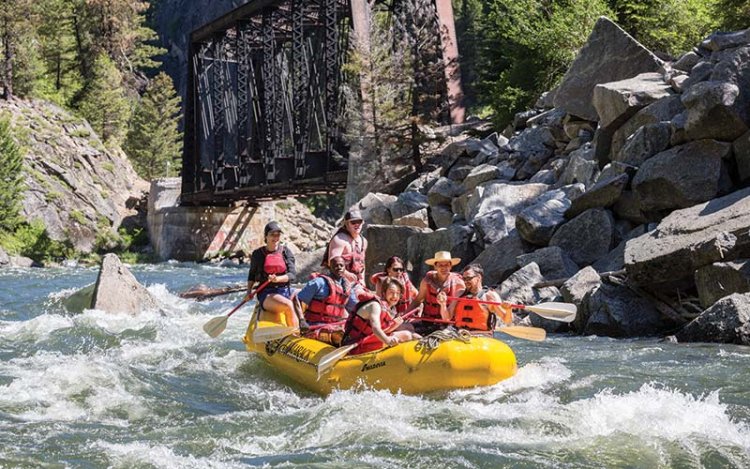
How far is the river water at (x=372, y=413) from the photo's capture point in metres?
6.34

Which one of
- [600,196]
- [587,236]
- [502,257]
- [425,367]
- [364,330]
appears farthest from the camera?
[502,257]

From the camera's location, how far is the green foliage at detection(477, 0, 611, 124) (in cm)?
2589

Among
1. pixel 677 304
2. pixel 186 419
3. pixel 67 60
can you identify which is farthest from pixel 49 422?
pixel 67 60

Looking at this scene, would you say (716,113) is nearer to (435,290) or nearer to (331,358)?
(435,290)

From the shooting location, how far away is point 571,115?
63.0 ft

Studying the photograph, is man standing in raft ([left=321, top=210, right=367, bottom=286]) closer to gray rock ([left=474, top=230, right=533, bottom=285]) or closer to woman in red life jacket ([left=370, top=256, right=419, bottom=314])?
woman in red life jacket ([left=370, top=256, right=419, bottom=314])

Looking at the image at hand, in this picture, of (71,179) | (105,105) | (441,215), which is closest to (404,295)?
(441,215)

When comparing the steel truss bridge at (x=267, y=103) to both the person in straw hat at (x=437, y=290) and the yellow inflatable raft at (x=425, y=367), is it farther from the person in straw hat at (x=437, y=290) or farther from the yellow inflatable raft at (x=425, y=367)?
the yellow inflatable raft at (x=425, y=367)

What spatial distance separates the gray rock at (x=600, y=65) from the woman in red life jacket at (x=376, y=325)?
438 inches

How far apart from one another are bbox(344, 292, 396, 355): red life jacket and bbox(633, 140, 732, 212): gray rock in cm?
614

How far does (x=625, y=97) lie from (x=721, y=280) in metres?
6.12

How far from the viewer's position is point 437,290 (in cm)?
980

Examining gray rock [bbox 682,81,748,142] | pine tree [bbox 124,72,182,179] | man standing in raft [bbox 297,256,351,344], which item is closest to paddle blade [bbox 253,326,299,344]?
man standing in raft [bbox 297,256,351,344]

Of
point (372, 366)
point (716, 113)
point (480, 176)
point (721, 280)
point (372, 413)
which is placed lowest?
point (372, 413)
